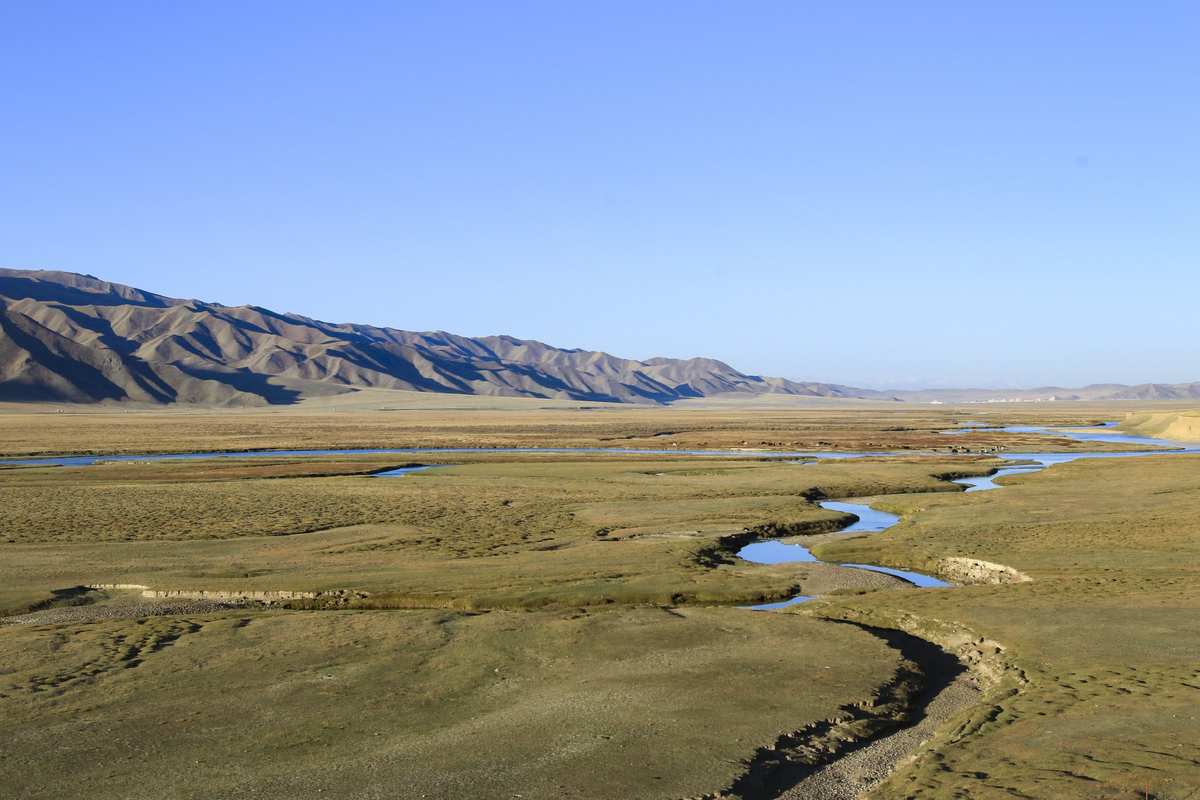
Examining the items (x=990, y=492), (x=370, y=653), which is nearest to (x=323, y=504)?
(x=370, y=653)

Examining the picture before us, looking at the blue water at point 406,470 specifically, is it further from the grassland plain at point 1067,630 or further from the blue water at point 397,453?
the grassland plain at point 1067,630

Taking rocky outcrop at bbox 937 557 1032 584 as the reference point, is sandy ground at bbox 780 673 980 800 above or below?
below

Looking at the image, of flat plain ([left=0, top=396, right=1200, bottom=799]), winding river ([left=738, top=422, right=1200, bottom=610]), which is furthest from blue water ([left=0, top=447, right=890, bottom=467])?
flat plain ([left=0, top=396, right=1200, bottom=799])

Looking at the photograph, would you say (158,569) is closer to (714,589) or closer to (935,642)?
(714,589)

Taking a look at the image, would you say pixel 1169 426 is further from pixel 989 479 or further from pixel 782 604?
pixel 782 604

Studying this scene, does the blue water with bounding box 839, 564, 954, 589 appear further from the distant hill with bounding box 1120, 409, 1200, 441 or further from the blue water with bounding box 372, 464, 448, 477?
the distant hill with bounding box 1120, 409, 1200, 441

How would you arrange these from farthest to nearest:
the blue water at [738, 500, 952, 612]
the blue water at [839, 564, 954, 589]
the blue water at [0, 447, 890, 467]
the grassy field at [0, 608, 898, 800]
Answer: the blue water at [0, 447, 890, 467] → the blue water at [839, 564, 954, 589] → the blue water at [738, 500, 952, 612] → the grassy field at [0, 608, 898, 800]

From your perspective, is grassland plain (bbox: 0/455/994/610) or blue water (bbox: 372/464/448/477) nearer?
grassland plain (bbox: 0/455/994/610)
